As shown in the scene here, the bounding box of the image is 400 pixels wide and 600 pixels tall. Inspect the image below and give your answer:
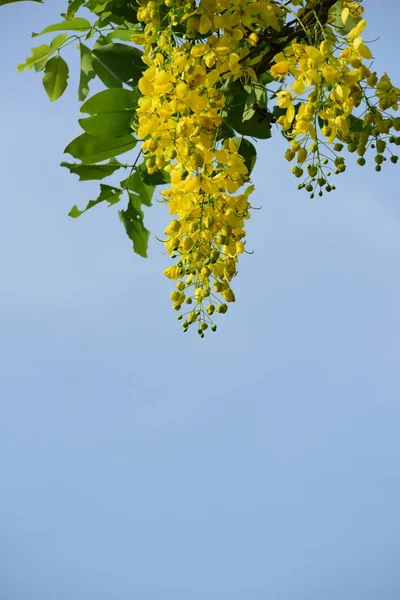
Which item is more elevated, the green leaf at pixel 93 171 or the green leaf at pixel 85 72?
the green leaf at pixel 85 72

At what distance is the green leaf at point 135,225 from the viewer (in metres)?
1.71

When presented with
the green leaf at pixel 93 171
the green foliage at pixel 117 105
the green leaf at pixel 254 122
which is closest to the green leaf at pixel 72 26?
the green foliage at pixel 117 105

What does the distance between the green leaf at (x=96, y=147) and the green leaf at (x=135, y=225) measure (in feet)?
0.62

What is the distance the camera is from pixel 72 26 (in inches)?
65.6

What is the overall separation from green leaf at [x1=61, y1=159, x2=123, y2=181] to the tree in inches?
3.5

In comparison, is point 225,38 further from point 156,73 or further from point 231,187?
point 231,187

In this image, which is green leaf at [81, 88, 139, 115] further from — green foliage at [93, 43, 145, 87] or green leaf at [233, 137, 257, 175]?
green leaf at [233, 137, 257, 175]

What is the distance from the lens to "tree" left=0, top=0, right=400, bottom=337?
1.28 metres

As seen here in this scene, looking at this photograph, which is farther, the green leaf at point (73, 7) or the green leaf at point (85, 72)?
the green leaf at point (85, 72)

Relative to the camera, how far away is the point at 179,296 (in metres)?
1.46

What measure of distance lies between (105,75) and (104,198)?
10.2 inches

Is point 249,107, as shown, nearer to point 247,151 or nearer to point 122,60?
point 247,151

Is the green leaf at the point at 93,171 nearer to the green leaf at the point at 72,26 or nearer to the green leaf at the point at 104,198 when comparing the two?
the green leaf at the point at 104,198

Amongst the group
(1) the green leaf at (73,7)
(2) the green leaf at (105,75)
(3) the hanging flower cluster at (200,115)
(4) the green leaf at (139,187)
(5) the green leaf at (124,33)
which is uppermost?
(5) the green leaf at (124,33)
